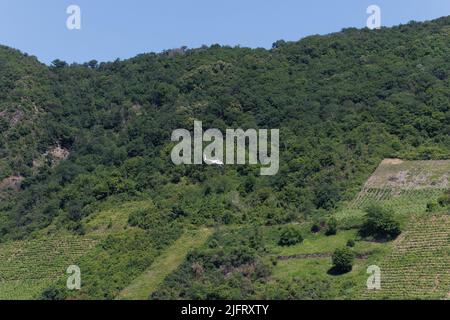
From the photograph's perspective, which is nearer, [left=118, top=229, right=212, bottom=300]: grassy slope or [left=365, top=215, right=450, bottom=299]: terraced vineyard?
[left=365, top=215, right=450, bottom=299]: terraced vineyard

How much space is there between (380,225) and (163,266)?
1553cm

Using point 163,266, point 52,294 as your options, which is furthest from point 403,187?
point 52,294

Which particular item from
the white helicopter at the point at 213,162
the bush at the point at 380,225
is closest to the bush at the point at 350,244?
the bush at the point at 380,225

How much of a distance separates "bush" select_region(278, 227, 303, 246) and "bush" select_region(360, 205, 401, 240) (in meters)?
4.67

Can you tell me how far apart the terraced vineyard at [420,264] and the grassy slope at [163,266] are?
1522 centimetres

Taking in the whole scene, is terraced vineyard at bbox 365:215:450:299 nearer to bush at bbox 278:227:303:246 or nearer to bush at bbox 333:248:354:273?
bush at bbox 333:248:354:273

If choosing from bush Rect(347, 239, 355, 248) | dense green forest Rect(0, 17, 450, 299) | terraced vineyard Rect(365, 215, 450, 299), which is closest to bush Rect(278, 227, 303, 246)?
dense green forest Rect(0, 17, 450, 299)

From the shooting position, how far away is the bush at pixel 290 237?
7600 centimetres

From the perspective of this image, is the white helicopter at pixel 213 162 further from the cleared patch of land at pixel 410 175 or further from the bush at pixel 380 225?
the bush at pixel 380 225

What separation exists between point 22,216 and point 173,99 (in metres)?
24.3

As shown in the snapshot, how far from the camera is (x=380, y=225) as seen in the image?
2874 inches

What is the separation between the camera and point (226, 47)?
123 metres

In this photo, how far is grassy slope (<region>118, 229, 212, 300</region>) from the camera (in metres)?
72.4
